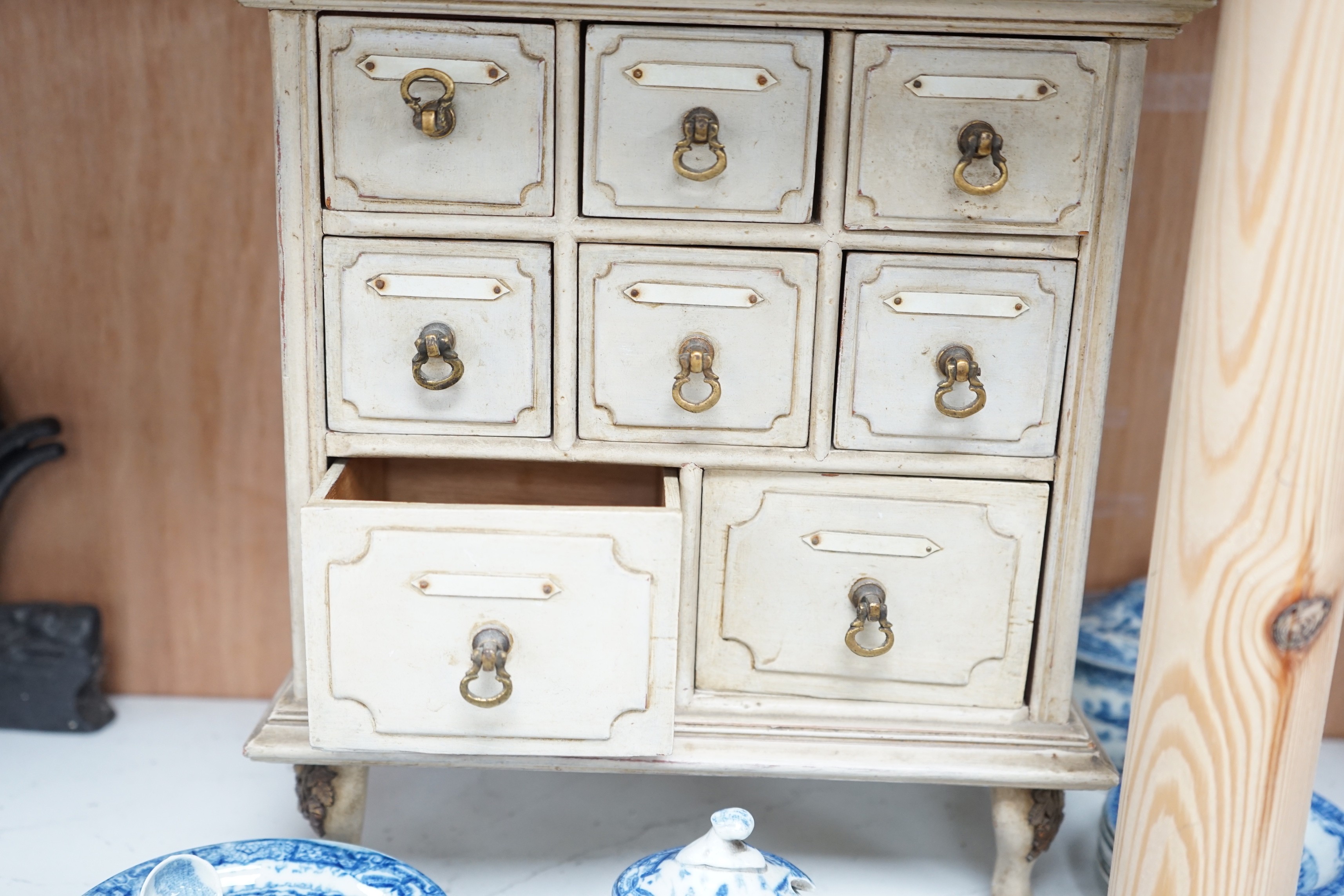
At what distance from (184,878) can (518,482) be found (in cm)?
54

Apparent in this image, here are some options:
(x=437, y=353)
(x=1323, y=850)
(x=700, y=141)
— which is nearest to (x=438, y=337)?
(x=437, y=353)

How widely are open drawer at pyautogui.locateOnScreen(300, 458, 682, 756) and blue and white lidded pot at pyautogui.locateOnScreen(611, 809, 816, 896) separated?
0.39 feet

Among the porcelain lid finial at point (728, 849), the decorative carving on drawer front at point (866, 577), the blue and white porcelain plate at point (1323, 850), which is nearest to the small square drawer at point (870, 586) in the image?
the decorative carving on drawer front at point (866, 577)

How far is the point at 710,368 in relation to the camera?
1.07 meters

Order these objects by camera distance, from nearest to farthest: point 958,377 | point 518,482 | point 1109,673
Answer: point 958,377
point 518,482
point 1109,673

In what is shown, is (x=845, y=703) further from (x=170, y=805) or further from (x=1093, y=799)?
(x=170, y=805)

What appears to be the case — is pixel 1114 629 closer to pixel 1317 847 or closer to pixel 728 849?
pixel 1317 847

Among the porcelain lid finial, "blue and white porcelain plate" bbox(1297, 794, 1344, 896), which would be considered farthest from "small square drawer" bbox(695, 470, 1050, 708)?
"blue and white porcelain plate" bbox(1297, 794, 1344, 896)

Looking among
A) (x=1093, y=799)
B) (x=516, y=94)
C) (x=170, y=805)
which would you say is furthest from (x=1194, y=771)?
(x=170, y=805)

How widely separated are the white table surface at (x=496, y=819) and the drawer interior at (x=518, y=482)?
382 mm

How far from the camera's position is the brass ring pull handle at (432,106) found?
0.99m

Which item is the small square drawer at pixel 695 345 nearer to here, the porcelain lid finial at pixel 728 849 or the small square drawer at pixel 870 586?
the small square drawer at pixel 870 586

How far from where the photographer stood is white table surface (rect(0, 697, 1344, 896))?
1.25 metres

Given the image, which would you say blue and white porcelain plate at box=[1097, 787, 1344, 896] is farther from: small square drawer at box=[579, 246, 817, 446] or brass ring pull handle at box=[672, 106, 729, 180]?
brass ring pull handle at box=[672, 106, 729, 180]
